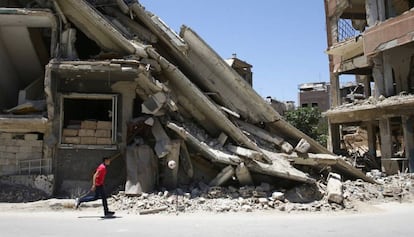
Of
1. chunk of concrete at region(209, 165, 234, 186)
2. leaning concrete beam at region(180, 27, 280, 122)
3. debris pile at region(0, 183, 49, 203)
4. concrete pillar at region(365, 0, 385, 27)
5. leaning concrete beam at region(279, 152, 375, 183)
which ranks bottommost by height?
debris pile at region(0, 183, 49, 203)

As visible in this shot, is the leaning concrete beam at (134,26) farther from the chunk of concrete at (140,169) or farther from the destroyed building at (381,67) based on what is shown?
the destroyed building at (381,67)

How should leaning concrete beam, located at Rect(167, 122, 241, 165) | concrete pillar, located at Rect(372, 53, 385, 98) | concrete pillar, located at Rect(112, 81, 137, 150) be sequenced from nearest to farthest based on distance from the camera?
1. leaning concrete beam, located at Rect(167, 122, 241, 165)
2. concrete pillar, located at Rect(112, 81, 137, 150)
3. concrete pillar, located at Rect(372, 53, 385, 98)

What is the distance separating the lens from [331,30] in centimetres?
2336

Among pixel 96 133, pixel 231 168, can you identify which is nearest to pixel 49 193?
pixel 96 133

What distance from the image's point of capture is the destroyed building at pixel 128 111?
11.3m

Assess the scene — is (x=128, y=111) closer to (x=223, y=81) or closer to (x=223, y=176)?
(x=223, y=176)

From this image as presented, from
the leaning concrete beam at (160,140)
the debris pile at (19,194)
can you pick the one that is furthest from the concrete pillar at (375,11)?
the debris pile at (19,194)

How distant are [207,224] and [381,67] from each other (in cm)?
1497

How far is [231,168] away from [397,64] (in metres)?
12.0

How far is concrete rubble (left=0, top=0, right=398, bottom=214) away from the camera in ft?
36.2

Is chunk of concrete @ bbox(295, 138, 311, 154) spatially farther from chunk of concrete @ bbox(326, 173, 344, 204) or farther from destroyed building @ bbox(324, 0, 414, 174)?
destroyed building @ bbox(324, 0, 414, 174)

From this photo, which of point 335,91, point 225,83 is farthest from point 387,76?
point 225,83

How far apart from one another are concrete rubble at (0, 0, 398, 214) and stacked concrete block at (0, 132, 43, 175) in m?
0.03

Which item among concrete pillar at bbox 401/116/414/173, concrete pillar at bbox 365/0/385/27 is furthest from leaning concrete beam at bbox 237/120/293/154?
concrete pillar at bbox 365/0/385/27
